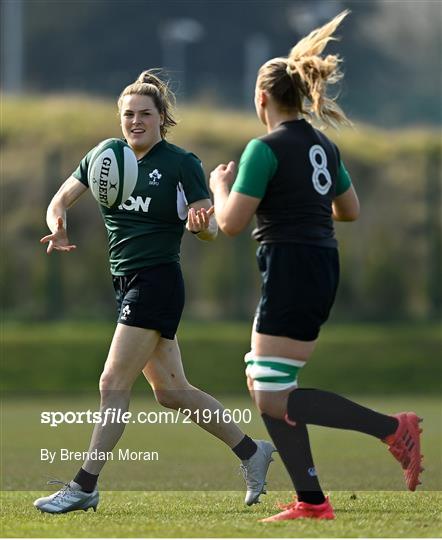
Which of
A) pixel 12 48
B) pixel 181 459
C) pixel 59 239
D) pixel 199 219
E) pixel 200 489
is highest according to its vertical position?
pixel 12 48

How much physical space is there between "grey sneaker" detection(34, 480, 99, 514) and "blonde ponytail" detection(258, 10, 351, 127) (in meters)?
2.14

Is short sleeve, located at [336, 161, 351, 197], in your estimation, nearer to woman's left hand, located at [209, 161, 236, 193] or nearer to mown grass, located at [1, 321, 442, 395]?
woman's left hand, located at [209, 161, 236, 193]

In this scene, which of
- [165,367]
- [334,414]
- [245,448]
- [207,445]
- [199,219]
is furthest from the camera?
[207,445]

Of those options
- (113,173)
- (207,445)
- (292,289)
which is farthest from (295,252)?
(207,445)

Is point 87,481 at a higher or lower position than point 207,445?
higher

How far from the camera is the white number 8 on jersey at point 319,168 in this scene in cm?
647

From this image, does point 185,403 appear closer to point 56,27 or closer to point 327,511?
point 327,511

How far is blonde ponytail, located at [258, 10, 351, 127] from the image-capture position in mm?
6445

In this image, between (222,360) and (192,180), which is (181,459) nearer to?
(192,180)

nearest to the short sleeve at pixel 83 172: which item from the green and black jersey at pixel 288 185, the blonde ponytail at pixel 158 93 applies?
the blonde ponytail at pixel 158 93

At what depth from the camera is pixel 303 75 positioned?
21.1 ft

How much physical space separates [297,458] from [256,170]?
1.29 m

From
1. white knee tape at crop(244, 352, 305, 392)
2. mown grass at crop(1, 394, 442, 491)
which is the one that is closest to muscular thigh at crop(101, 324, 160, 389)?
white knee tape at crop(244, 352, 305, 392)

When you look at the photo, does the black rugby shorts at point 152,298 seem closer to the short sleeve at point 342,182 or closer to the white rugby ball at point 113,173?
the white rugby ball at point 113,173
